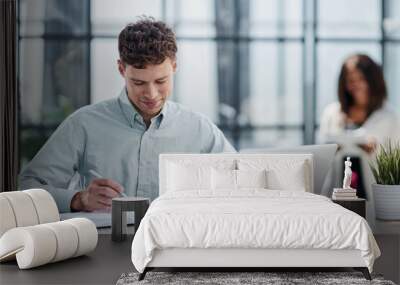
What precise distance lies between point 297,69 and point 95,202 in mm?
2585

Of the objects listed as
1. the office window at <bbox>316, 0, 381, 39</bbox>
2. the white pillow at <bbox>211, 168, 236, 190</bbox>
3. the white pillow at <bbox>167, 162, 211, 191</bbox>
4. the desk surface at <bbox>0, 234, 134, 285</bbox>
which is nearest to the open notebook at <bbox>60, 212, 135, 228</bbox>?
the white pillow at <bbox>167, 162, 211, 191</bbox>

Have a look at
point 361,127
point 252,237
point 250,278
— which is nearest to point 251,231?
point 252,237

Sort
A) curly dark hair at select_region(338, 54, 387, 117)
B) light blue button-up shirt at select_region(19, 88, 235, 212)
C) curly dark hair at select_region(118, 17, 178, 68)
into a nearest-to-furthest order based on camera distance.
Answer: light blue button-up shirt at select_region(19, 88, 235, 212), curly dark hair at select_region(118, 17, 178, 68), curly dark hair at select_region(338, 54, 387, 117)

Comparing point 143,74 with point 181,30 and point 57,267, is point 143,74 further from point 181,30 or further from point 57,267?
point 57,267

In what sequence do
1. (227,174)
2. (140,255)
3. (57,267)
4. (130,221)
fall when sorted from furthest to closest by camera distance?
(130,221), (227,174), (57,267), (140,255)

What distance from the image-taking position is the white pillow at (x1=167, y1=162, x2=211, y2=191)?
633 cm

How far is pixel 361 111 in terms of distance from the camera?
23.7 feet

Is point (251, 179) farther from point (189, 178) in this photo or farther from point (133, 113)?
point (133, 113)

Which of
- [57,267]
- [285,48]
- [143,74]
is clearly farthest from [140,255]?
[285,48]

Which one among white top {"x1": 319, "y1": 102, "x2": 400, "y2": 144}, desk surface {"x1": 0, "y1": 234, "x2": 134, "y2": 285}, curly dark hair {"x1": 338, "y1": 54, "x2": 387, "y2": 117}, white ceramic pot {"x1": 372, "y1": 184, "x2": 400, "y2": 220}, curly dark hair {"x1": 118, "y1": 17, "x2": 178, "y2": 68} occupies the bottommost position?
desk surface {"x1": 0, "y1": 234, "x2": 134, "y2": 285}

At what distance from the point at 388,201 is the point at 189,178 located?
2228 mm

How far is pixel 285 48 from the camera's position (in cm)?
718

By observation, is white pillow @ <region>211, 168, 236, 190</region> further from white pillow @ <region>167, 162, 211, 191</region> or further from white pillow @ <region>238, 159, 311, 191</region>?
white pillow @ <region>238, 159, 311, 191</region>

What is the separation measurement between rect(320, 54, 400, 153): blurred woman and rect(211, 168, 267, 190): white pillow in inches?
50.0
